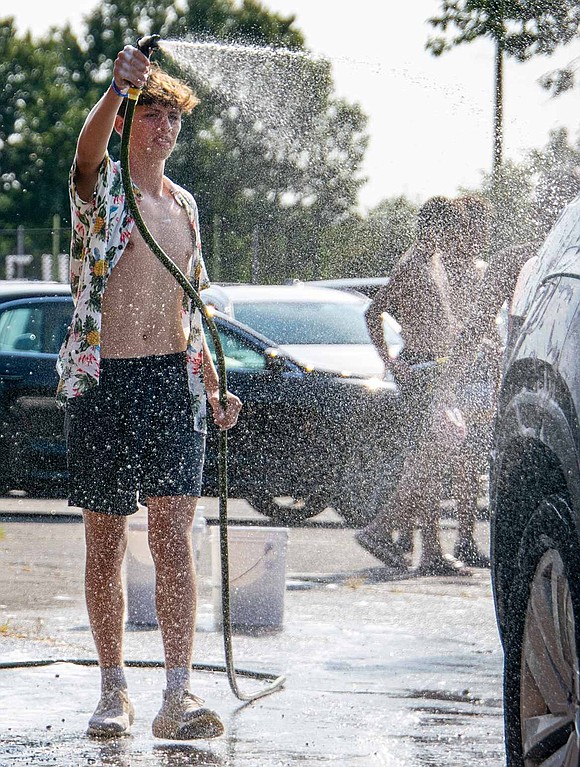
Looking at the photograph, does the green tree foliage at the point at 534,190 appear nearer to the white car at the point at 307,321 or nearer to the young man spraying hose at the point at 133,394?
the young man spraying hose at the point at 133,394

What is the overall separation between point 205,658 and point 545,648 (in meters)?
2.62

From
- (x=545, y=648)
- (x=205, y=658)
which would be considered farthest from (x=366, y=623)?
(x=545, y=648)

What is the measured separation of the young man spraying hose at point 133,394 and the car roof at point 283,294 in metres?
6.50

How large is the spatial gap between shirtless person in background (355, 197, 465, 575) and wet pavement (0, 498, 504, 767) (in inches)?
9.1

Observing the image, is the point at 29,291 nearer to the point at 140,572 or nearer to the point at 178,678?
the point at 140,572

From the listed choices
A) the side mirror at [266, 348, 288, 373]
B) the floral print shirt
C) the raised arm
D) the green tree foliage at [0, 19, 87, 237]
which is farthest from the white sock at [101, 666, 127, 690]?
the green tree foliage at [0, 19, 87, 237]

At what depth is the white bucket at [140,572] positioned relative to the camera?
5.82 metres

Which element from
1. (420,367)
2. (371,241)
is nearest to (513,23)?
(420,367)

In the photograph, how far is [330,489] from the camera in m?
9.56

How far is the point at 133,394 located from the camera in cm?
421

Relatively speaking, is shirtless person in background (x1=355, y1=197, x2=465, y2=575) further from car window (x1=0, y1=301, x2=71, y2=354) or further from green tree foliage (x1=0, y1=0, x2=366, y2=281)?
green tree foliage (x1=0, y1=0, x2=366, y2=281)

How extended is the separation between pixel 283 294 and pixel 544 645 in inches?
331

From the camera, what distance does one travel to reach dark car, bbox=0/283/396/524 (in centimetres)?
949

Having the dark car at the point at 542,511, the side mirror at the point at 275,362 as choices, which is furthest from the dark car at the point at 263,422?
the dark car at the point at 542,511
